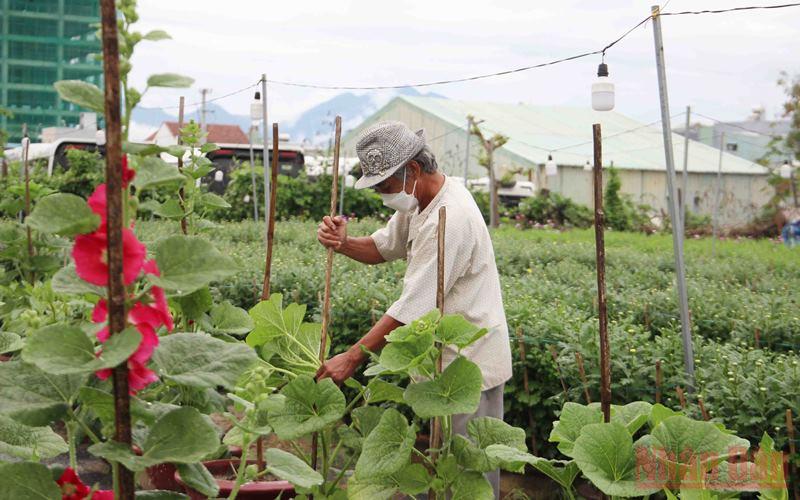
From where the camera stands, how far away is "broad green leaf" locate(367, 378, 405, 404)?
2107 millimetres

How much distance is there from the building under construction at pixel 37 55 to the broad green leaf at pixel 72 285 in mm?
61837

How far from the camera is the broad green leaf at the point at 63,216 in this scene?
1.11m

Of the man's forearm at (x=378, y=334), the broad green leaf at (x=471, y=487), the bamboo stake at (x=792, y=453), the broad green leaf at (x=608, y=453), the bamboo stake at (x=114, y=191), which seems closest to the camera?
the bamboo stake at (x=114, y=191)

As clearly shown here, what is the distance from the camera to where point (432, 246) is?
271cm

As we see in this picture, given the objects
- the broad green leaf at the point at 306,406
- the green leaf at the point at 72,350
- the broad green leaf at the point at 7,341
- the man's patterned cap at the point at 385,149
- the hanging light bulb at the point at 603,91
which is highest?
the hanging light bulb at the point at 603,91

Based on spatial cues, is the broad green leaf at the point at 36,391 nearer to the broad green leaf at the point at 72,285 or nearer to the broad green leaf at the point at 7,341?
the broad green leaf at the point at 72,285

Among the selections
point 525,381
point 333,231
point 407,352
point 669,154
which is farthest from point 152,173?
point 669,154

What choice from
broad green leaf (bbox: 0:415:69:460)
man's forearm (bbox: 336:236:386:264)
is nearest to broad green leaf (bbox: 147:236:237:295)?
broad green leaf (bbox: 0:415:69:460)

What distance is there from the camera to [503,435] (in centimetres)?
203

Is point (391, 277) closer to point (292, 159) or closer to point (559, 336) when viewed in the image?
point (559, 336)

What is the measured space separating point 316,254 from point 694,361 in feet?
14.2

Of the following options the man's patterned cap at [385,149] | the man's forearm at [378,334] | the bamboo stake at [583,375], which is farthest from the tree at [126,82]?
the bamboo stake at [583,375]

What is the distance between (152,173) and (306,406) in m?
0.97

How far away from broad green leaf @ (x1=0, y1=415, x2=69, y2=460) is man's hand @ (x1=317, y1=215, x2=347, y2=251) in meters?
1.40
